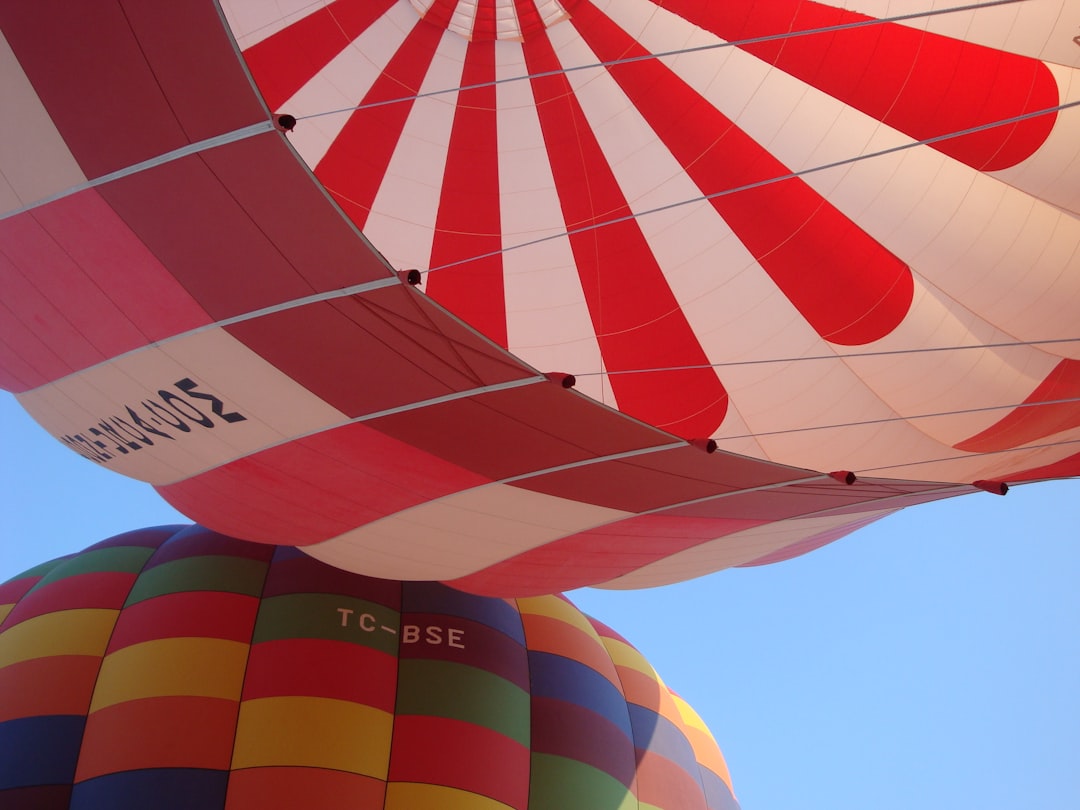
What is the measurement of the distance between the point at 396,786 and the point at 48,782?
1.86 m

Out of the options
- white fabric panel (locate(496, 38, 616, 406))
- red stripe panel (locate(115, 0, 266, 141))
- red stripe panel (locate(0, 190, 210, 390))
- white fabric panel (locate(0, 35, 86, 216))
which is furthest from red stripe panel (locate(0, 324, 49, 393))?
white fabric panel (locate(496, 38, 616, 406))

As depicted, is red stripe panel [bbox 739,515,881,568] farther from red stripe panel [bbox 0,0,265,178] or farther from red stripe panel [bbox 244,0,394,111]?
red stripe panel [bbox 0,0,265,178]

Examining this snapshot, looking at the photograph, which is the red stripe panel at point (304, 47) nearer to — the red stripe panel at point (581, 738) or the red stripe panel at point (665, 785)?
the red stripe panel at point (581, 738)

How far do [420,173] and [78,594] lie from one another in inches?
141

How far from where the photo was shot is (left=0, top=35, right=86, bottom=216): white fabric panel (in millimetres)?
3174

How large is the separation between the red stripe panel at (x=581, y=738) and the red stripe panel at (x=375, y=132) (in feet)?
10.6

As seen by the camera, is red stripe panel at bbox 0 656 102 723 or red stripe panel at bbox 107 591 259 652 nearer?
red stripe panel at bbox 0 656 102 723

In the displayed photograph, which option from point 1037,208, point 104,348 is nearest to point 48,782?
point 104,348

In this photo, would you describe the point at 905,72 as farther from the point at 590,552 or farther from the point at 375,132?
the point at 590,552

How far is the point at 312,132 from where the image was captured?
4.81 metres

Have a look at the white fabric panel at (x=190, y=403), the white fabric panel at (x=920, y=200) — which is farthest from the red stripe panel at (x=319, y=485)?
the white fabric panel at (x=920, y=200)

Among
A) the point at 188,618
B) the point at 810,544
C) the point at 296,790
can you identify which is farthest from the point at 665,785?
the point at 188,618

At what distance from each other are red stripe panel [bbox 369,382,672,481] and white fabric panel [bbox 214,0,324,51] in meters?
1.92

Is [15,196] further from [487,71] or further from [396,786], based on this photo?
[396,786]
